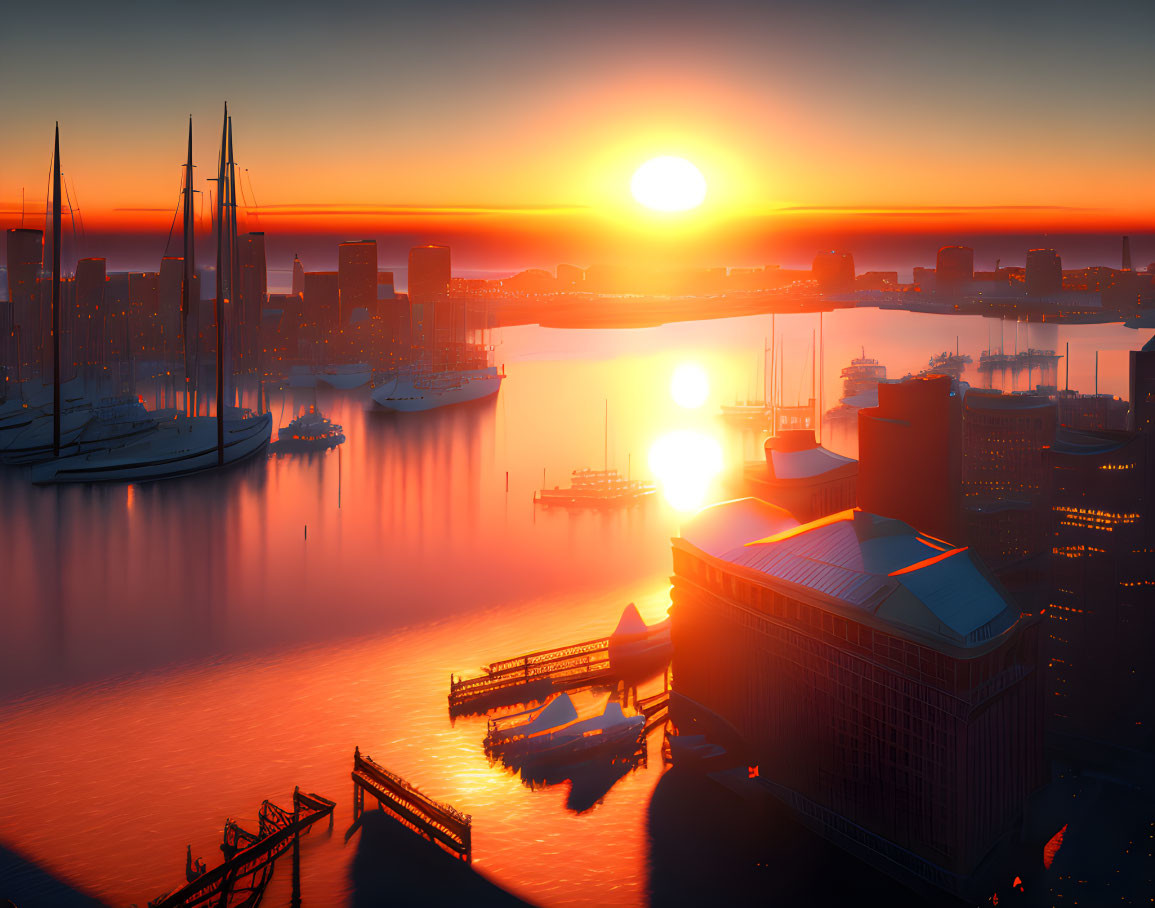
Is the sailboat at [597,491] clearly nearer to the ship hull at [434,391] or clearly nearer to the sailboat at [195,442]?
the sailboat at [195,442]

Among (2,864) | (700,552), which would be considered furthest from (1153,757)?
(2,864)

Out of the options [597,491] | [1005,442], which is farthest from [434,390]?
[1005,442]

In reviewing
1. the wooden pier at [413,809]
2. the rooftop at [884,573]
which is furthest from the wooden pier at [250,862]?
the rooftop at [884,573]

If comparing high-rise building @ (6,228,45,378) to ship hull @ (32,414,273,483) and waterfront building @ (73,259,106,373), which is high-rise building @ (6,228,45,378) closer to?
waterfront building @ (73,259,106,373)

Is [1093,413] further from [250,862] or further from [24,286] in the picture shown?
[24,286]

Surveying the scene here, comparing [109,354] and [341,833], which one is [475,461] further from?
[109,354]

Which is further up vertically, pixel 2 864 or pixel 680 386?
pixel 680 386
